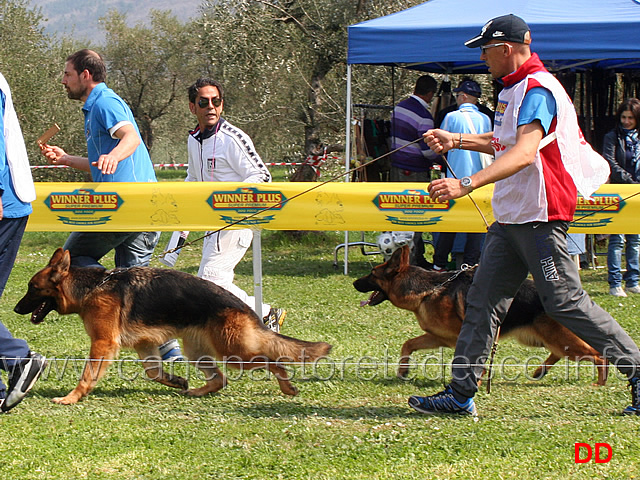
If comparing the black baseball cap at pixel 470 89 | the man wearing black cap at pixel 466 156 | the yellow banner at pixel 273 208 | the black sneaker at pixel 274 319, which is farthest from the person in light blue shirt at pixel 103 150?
the black baseball cap at pixel 470 89

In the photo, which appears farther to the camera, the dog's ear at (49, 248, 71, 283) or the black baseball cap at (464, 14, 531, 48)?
the dog's ear at (49, 248, 71, 283)

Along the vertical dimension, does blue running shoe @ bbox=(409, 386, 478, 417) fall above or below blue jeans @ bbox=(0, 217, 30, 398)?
below

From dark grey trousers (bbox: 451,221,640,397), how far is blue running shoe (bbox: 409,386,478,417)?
81 mm

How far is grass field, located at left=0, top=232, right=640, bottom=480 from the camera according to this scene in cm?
311

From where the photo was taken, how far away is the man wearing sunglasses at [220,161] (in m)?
5.14

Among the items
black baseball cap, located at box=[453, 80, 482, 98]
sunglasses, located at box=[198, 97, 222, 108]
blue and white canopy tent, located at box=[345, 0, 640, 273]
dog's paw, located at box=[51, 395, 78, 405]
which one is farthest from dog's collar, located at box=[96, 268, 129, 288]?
black baseball cap, located at box=[453, 80, 482, 98]

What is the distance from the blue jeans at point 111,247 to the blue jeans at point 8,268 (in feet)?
2.14

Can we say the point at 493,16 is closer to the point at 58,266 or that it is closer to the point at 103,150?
the point at 103,150

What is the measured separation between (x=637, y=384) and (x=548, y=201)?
109 cm

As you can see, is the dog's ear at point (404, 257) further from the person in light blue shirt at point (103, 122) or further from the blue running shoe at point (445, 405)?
the person in light blue shirt at point (103, 122)

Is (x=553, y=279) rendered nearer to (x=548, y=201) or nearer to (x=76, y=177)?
(x=548, y=201)

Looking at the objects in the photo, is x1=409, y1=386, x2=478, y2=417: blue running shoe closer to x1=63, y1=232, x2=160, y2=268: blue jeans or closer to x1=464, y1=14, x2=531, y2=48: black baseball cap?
x1=464, y1=14, x2=531, y2=48: black baseball cap

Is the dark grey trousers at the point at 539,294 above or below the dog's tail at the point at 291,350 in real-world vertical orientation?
above

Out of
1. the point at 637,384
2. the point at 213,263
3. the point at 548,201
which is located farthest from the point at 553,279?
the point at 213,263
